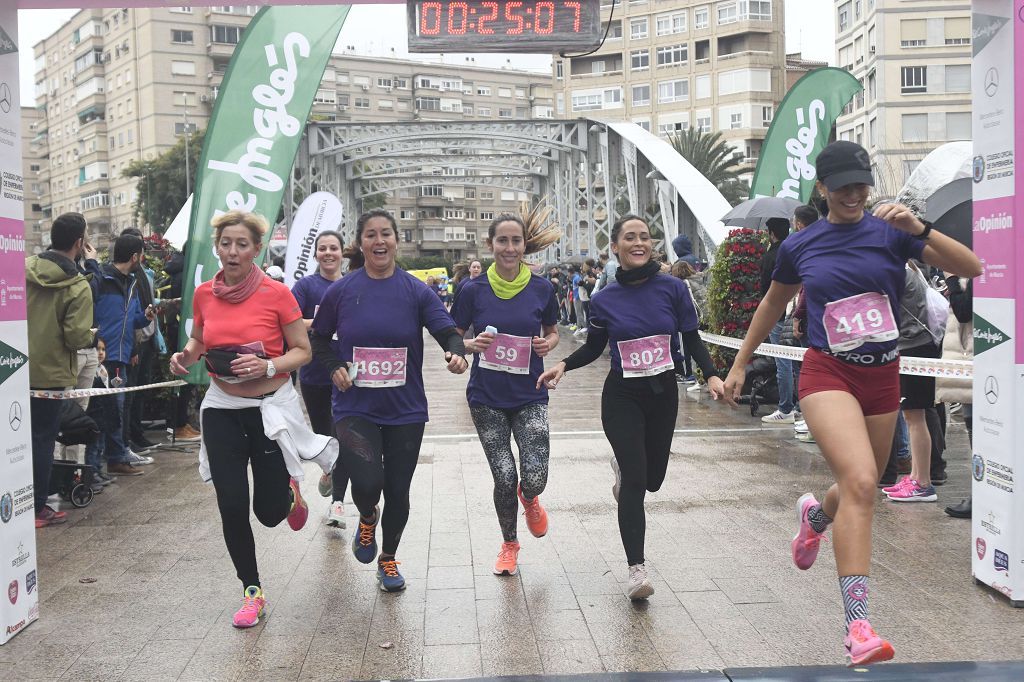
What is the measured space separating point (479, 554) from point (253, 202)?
520 cm

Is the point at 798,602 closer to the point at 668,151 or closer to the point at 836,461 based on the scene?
the point at 836,461

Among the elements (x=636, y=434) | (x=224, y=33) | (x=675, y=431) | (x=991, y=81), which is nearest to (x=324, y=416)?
(x=636, y=434)

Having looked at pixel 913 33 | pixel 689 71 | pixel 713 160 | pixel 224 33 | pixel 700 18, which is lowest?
pixel 713 160

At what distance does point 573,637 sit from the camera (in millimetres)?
4992

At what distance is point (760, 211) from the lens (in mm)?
13820

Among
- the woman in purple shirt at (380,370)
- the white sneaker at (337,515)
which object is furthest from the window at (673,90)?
the woman in purple shirt at (380,370)

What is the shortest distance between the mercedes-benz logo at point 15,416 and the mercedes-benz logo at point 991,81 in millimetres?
4983

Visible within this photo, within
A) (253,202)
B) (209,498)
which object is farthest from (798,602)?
(253,202)

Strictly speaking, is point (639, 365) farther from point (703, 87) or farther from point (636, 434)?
point (703, 87)

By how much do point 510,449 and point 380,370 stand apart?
3.00ft

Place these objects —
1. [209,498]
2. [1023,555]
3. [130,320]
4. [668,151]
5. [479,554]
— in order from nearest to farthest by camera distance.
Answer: [1023,555] → [479,554] → [209,498] → [130,320] → [668,151]

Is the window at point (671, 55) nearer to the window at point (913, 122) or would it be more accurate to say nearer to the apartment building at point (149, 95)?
Result: the window at point (913, 122)

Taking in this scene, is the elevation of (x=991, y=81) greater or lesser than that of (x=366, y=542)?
greater

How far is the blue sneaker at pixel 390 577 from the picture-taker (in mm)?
5848
